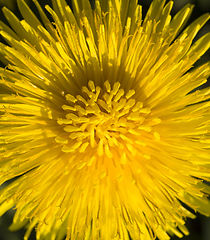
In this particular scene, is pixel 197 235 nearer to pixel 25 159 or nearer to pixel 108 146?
pixel 108 146

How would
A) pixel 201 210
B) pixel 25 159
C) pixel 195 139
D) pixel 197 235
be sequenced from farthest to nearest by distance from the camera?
pixel 197 235 → pixel 201 210 → pixel 195 139 → pixel 25 159

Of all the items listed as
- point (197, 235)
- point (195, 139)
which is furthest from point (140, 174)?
point (197, 235)

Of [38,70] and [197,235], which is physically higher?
[38,70]

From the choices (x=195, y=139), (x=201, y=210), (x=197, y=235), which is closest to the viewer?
(x=195, y=139)

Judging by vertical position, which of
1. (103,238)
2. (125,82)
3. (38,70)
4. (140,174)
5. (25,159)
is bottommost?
(103,238)
